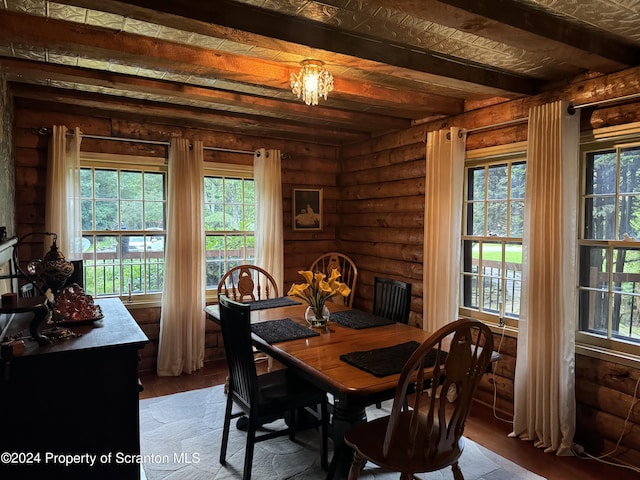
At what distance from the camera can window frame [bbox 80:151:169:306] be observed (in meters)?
3.84

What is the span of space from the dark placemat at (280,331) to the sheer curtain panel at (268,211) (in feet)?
5.33

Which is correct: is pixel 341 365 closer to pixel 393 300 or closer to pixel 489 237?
pixel 393 300

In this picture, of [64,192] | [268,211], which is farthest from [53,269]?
[268,211]

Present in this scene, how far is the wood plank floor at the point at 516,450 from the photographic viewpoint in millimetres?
2490

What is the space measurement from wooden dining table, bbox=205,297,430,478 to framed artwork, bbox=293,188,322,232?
6.62 ft

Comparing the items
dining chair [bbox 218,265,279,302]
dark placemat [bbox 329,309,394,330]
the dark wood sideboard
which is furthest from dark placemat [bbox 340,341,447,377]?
dining chair [bbox 218,265,279,302]

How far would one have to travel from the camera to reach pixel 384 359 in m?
2.11

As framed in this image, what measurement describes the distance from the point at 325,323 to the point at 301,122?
2.22 metres

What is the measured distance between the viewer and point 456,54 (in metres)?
2.49

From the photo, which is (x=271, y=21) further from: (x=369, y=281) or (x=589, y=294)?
(x=369, y=281)

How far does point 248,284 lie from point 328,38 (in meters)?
2.40

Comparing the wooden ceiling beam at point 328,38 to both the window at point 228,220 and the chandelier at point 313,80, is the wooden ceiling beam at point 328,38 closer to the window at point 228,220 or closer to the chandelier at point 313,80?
the chandelier at point 313,80

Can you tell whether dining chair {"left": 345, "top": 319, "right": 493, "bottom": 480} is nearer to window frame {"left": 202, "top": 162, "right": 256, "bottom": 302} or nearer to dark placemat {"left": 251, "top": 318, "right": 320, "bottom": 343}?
dark placemat {"left": 251, "top": 318, "right": 320, "bottom": 343}

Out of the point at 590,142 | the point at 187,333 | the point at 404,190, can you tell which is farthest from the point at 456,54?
the point at 187,333
